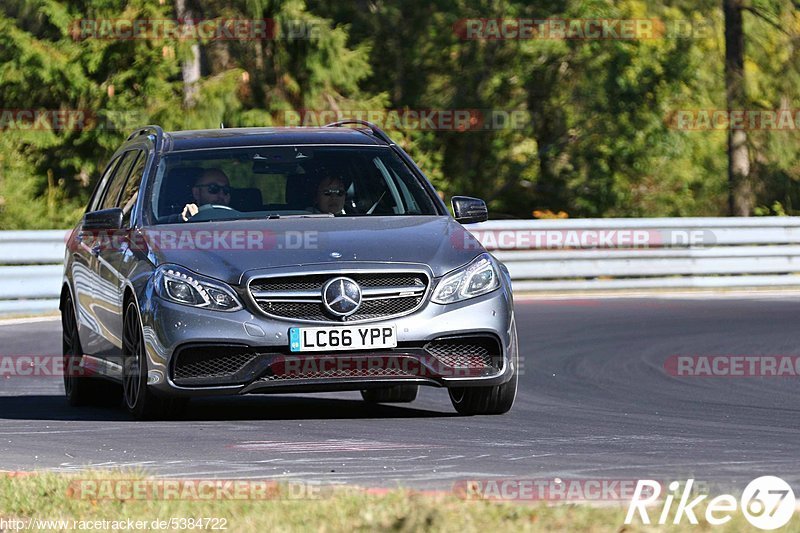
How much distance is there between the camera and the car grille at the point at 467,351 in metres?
9.22

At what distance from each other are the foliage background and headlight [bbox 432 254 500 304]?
20648mm

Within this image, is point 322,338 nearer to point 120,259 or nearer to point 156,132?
point 120,259

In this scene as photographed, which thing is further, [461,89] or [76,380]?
[461,89]

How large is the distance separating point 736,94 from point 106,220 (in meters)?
25.7

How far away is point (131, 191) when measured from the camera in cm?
1066

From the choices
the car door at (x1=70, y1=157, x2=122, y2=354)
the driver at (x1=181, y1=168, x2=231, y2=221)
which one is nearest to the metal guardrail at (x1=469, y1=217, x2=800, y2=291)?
the car door at (x1=70, y1=157, x2=122, y2=354)

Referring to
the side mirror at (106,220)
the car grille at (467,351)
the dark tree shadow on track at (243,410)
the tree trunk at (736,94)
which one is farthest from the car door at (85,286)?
the tree trunk at (736,94)

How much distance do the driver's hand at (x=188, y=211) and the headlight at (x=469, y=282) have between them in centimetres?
169

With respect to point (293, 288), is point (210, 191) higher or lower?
higher

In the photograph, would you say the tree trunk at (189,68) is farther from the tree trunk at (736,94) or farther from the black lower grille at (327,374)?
the black lower grille at (327,374)

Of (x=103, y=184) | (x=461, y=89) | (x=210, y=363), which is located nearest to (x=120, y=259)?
(x=210, y=363)

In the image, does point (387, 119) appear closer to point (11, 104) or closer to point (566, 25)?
point (566, 25)

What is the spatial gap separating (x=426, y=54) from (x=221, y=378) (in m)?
29.0

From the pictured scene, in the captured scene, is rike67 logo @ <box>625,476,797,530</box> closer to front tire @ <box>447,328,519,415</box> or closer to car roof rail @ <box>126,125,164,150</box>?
front tire @ <box>447,328,519,415</box>
